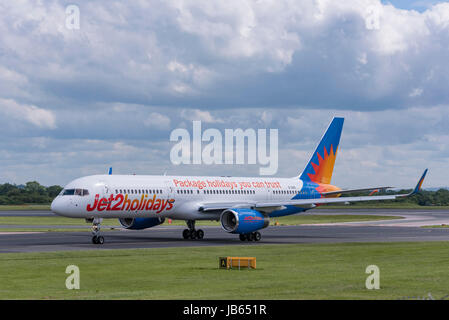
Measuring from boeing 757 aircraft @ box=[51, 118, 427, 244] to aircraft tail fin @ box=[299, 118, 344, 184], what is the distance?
18cm

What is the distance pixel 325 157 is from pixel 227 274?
3972 cm

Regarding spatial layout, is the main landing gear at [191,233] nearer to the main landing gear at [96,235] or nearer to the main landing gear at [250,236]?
the main landing gear at [250,236]

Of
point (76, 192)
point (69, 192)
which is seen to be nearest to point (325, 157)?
point (76, 192)

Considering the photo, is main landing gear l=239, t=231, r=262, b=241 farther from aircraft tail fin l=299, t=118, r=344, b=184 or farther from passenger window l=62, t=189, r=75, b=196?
aircraft tail fin l=299, t=118, r=344, b=184

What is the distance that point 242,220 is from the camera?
4988cm

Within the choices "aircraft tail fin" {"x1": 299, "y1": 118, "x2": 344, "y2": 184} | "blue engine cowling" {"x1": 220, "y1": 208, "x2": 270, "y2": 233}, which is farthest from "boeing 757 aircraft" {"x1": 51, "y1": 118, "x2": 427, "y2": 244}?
"aircraft tail fin" {"x1": 299, "y1": 118, "x2": 344, "y2": 184}

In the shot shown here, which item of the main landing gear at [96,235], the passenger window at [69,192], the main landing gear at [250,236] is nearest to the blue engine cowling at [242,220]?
the main landing gear at [250,236]

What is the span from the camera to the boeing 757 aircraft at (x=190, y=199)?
1863 inches

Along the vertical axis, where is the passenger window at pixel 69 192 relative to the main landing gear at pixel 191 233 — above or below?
above

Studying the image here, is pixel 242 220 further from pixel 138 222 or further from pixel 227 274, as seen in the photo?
pixel 227 274

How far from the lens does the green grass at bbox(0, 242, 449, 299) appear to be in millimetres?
22844

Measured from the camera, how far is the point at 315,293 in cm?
2258
